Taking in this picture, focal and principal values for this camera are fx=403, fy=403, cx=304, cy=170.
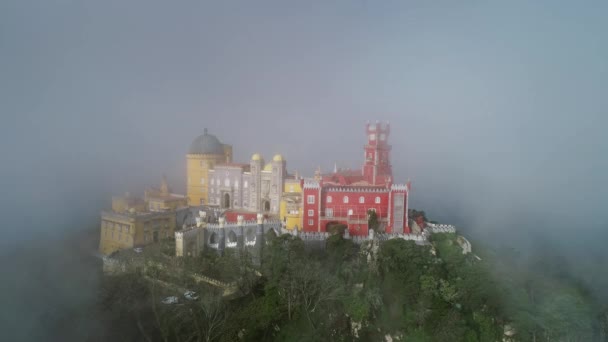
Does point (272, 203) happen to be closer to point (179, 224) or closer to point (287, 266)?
point (179, 224)

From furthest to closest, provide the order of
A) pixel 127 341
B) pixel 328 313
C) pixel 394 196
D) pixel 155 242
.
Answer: pixel 155 242
pixel 394 196
pixel 328 313
pixel 127 341

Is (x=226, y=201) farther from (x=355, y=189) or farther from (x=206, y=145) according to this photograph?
(x=355, y=189)

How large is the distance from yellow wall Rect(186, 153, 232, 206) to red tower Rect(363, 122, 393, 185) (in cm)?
1725

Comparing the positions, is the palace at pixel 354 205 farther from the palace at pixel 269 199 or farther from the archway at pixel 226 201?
the archway at pixel 226 201

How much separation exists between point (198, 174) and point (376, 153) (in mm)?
19912

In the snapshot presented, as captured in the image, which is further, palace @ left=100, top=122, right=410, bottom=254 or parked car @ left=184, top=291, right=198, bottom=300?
palace @ left=100, top=122, right=410, bottom=254

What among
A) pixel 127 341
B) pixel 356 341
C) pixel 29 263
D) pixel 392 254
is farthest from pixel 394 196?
pixel 29 263

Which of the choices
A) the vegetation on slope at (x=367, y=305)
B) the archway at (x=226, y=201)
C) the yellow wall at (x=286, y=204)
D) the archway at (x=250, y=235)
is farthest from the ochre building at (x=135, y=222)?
the yellow wall at (x=286, y=204)

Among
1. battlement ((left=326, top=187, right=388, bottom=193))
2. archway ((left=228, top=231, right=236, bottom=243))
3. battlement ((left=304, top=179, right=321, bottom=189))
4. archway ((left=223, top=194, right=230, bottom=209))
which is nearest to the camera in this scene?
battlement ((left=304, top=179, right=321, bottom=189))

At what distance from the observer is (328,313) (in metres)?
26.0

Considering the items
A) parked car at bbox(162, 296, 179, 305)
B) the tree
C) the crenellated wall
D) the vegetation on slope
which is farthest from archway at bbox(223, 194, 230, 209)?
the tree

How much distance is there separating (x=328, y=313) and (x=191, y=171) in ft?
81.1

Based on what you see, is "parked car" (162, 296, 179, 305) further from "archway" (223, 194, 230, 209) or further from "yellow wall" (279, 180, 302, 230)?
"archway" (223, 194, 230, 209)

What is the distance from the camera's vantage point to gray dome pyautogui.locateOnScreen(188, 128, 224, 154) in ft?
145
